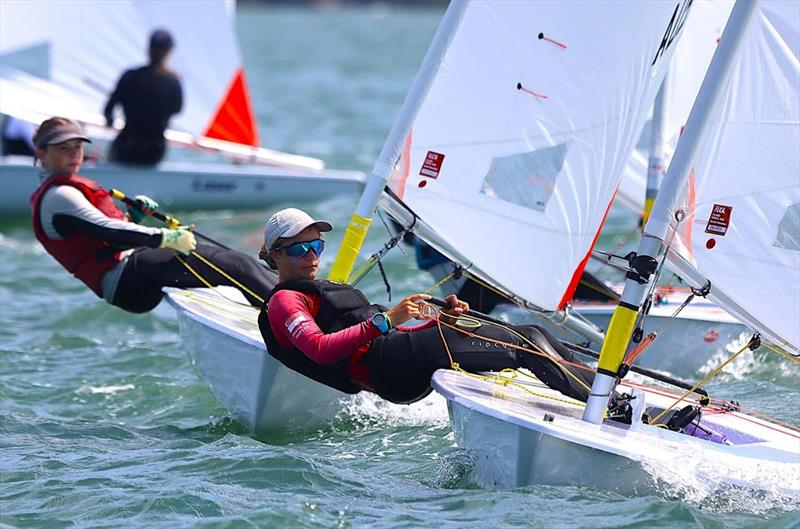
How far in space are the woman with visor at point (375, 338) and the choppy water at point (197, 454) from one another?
0.29 m

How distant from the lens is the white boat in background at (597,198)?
142 inches

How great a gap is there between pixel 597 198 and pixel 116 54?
4.53m

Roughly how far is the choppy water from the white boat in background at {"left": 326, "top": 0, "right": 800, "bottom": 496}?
0.11m

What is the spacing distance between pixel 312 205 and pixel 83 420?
15.9 ft

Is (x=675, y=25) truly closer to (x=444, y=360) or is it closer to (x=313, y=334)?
(x=444, y=360)

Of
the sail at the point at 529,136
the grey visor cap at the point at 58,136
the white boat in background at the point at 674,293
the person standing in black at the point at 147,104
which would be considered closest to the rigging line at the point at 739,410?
the sail at the point at 529,136

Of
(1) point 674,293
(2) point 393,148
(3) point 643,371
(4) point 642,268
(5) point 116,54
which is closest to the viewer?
(4) point 642,268

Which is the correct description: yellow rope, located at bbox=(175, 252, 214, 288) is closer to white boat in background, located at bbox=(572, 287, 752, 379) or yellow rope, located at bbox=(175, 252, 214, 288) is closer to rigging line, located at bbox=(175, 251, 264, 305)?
rigging line, located at bbox=(175, 251, 264, 305)

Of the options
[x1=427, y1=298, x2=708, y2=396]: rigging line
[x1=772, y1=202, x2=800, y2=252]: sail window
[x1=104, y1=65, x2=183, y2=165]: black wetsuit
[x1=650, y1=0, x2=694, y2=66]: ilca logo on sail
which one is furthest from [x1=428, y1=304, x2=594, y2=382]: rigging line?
[x1=104, y1=65, x2=183, y2=165]: black wetsuit

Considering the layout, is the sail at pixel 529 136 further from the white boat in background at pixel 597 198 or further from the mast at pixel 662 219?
the mast at pixel 662 219

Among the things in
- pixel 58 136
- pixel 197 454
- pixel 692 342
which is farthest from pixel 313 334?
pixel 692 342

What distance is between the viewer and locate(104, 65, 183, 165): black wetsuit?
325 inches

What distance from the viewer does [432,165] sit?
475 cm

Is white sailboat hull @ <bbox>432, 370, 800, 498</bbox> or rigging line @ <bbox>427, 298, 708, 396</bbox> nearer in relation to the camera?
white sailboat hull @ <bbox>432, 370, 800, 498</bbox>
